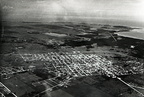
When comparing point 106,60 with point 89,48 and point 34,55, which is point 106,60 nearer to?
point 89,48

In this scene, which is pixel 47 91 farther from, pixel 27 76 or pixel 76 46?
pixel 76 46

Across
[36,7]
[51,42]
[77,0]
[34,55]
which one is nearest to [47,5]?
[36,7]

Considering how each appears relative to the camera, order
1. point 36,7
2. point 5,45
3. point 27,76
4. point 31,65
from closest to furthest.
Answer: point 27,76, point 31,65, point 5,45, point 36,7

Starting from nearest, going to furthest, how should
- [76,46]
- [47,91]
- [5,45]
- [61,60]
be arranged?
[47,91], [61,60], [5,45], [76,46]

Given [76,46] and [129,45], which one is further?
[129,45]

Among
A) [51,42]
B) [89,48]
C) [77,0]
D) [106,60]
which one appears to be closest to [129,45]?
[89,48]

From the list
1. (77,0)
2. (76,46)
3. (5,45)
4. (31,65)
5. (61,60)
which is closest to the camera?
(31,65)
